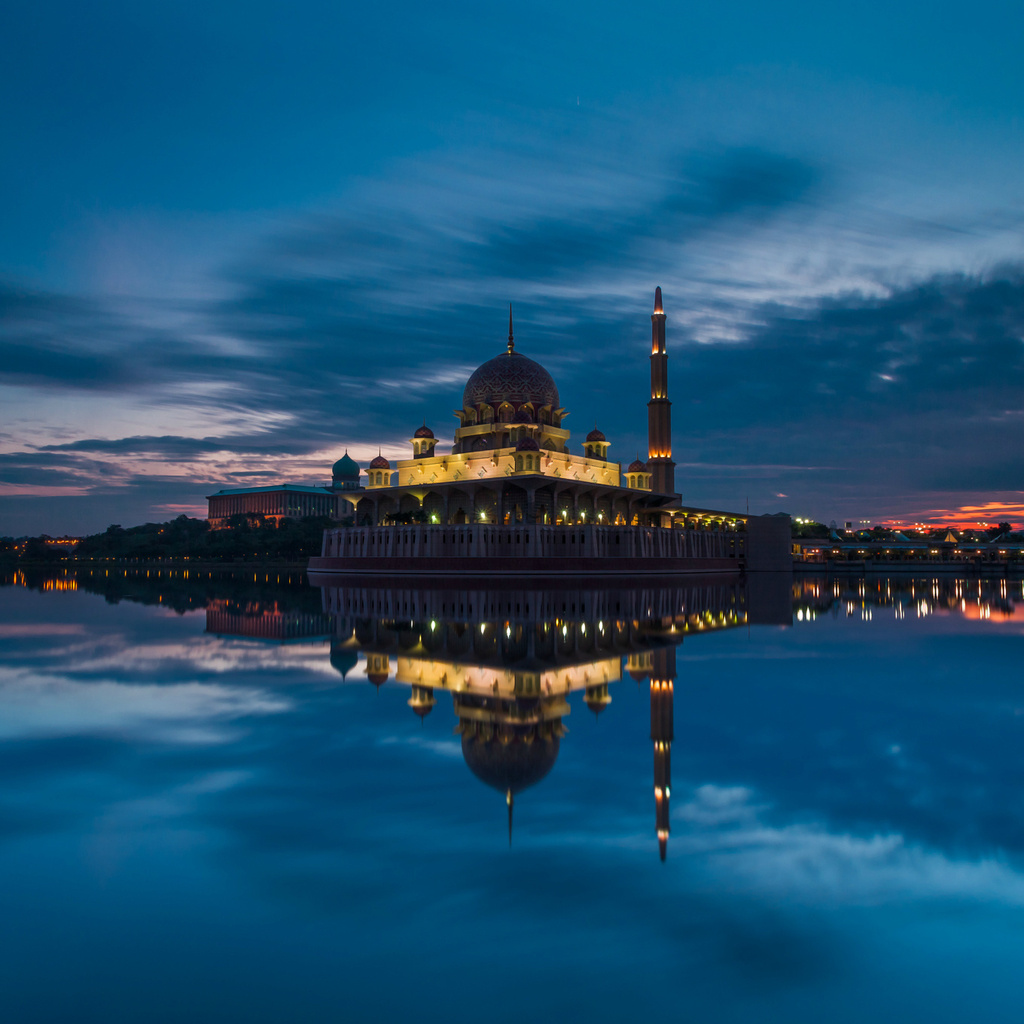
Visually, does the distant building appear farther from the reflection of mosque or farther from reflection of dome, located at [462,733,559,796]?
reflection of dome, located at [462,733,559,796]

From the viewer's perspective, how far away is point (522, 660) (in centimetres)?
1170

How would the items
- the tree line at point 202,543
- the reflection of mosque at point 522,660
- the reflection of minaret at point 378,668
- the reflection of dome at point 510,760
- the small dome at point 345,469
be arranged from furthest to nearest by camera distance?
1. the small dome at point 345,469
2. the tree line at point 202,543
3. the reflection of minaret at point 378,668
4. the reflection of mosque at point 522,660
5. the reflection of dome at point 510,760

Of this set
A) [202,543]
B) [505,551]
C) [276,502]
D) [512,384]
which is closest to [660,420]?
[512,384]

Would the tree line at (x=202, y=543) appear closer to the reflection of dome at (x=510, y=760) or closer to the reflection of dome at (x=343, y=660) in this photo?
the reflection of dome at (x=343, y=660)

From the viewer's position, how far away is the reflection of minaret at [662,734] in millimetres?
5043

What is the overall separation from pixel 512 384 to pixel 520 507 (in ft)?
35.3

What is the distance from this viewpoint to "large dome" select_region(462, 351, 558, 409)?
54.8 meters

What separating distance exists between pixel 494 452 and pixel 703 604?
26.6 m

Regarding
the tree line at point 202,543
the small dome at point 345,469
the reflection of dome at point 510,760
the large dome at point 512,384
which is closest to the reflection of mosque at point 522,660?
the reflection of dome at point 510,760

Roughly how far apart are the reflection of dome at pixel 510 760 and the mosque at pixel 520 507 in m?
35.6

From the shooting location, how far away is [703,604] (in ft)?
87.4

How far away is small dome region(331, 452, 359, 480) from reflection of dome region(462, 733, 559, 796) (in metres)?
111

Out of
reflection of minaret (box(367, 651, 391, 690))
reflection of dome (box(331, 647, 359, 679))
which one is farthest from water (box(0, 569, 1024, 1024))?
reflection of dome (box(331, 647, 359, 679))

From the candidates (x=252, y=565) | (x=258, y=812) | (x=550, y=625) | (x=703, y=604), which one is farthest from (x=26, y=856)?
(x=252, y=565)
